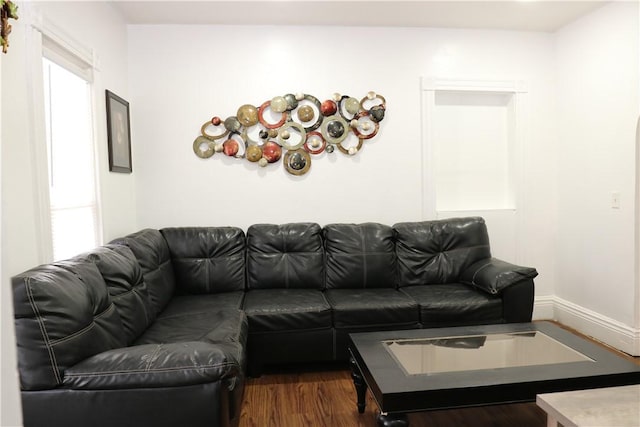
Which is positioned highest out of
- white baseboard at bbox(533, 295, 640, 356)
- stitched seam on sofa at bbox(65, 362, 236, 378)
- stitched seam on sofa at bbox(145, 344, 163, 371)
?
stitched seam on sofa at bbox(145, 344, 163, 371)

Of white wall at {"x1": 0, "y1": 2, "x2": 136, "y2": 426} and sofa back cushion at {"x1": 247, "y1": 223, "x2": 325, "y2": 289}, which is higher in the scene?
white wall at {"x1": 0, "y1": 2, "x2": 136, "y2": 426}

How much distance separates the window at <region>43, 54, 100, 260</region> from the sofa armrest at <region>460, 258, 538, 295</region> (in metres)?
2.62

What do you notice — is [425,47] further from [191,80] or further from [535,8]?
[191,80]

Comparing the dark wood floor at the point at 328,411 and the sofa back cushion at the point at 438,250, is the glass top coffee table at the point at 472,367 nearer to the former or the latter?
the dark wood floor at the point at 328,411

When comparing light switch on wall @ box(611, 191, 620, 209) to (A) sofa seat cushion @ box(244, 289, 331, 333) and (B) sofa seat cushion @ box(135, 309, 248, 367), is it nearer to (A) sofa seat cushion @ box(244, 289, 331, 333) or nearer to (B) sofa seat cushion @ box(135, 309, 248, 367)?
(A) sofa seat cushion @ box(244, 289, 331, 333)

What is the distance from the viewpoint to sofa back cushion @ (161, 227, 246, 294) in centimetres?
335

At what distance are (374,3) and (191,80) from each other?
158cm

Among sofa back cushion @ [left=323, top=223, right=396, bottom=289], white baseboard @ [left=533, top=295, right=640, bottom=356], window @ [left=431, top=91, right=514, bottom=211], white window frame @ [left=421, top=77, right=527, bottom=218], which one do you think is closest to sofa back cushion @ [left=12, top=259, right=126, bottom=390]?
sofa back cushion @ [left=323, top=223, right=396, bottom=289]

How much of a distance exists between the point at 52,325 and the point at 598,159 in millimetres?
3793

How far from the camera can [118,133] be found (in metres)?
3.29

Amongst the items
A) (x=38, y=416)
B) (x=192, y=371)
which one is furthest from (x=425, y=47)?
(x=38, y=416)

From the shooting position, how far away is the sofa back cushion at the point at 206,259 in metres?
3.35

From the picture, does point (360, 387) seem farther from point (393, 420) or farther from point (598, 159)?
point (598, 159)

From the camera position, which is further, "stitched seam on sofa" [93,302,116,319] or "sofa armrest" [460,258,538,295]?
"sofa armrest" [460,258,538,295]
